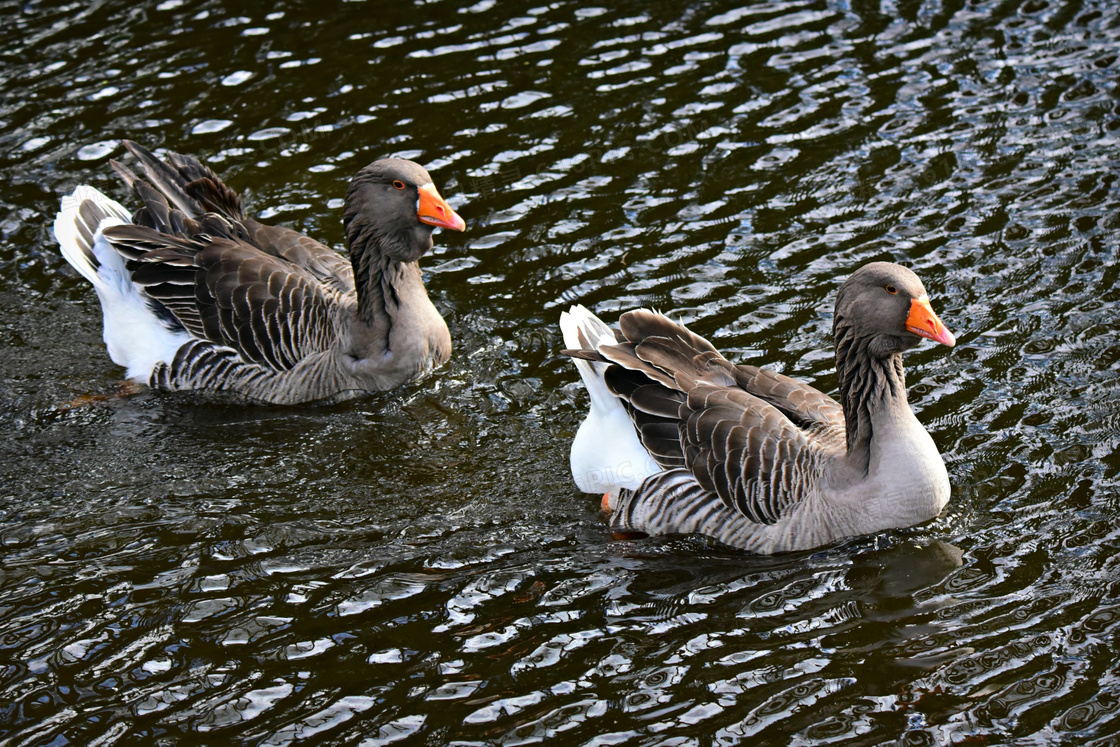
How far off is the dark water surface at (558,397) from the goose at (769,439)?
22 centimetres

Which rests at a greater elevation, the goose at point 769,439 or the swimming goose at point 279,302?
the swimming goose at point 279,302

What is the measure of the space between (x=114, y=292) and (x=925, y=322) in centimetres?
591

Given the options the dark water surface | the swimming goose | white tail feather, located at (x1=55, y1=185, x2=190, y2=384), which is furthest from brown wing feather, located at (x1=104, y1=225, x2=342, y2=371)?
the dark water surface

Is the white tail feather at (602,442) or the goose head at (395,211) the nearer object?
the white tail feather at (602,442)

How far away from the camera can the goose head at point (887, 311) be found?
6195mm

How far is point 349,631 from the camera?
19.7 ft

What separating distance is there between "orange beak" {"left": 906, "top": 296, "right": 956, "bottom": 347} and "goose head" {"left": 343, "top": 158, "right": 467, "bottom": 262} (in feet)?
10.5

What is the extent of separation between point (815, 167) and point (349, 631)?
6150mm

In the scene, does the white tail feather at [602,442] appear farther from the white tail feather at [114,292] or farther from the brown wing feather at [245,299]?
the white tail feather at [114,292]

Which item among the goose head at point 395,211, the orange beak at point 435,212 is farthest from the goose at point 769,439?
the goose head at point 395,211

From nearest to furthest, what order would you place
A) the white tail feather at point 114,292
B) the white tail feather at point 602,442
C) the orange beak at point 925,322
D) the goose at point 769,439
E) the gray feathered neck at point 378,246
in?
the orange beak at point 925,322 < the goose at point 769,439 < the white tail feather at point 602,442 < the gray feathered neck at point 378,246 < the white tail feather at point 114,292

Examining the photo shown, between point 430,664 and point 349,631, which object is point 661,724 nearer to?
point 430,664

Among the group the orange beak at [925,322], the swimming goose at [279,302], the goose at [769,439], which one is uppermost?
the swimming goose at [279,302]

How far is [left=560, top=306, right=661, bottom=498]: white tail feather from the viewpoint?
22.8ft
